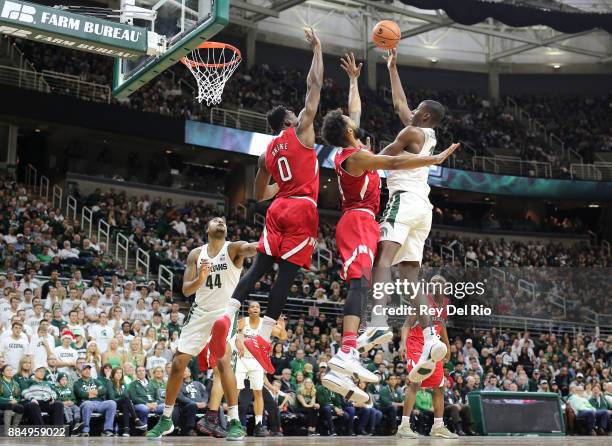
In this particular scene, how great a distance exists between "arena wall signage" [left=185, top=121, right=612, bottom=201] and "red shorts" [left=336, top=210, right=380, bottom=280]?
19.6 m

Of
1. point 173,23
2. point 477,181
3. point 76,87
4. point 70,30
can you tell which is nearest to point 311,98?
point 70,30

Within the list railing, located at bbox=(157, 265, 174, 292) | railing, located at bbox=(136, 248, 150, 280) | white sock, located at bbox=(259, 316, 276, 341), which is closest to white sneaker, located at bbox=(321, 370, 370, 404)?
white sock, located at bbox=(259, 316, 276, 341)

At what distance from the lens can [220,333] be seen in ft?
23.2

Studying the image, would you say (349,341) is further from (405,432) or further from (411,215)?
(405,432)

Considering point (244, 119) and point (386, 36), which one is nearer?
point (386, 36)

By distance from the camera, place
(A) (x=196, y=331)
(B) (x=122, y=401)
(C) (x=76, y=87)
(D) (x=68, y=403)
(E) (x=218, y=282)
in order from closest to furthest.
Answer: (A) (x=196, y=331) → (E) (x=218, y=282) → (D) (x=68, y=403) → (B) (x=122, y=401) → (C) (x=76, y=87)

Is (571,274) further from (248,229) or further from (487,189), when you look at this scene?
(248,229)

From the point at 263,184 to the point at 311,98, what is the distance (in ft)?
3.27

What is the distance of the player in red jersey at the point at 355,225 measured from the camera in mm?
6492

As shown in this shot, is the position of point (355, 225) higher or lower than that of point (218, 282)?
higher

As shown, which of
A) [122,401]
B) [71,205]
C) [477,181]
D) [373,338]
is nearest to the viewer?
[373,338]

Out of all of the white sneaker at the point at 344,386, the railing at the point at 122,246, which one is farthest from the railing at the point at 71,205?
the white sneaker at the point at 344,386

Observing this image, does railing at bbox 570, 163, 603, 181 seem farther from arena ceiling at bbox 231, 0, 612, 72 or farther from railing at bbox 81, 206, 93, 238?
railing at bbox 81, 206, 93, 238

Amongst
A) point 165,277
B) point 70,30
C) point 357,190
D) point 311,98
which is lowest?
point 165,277
